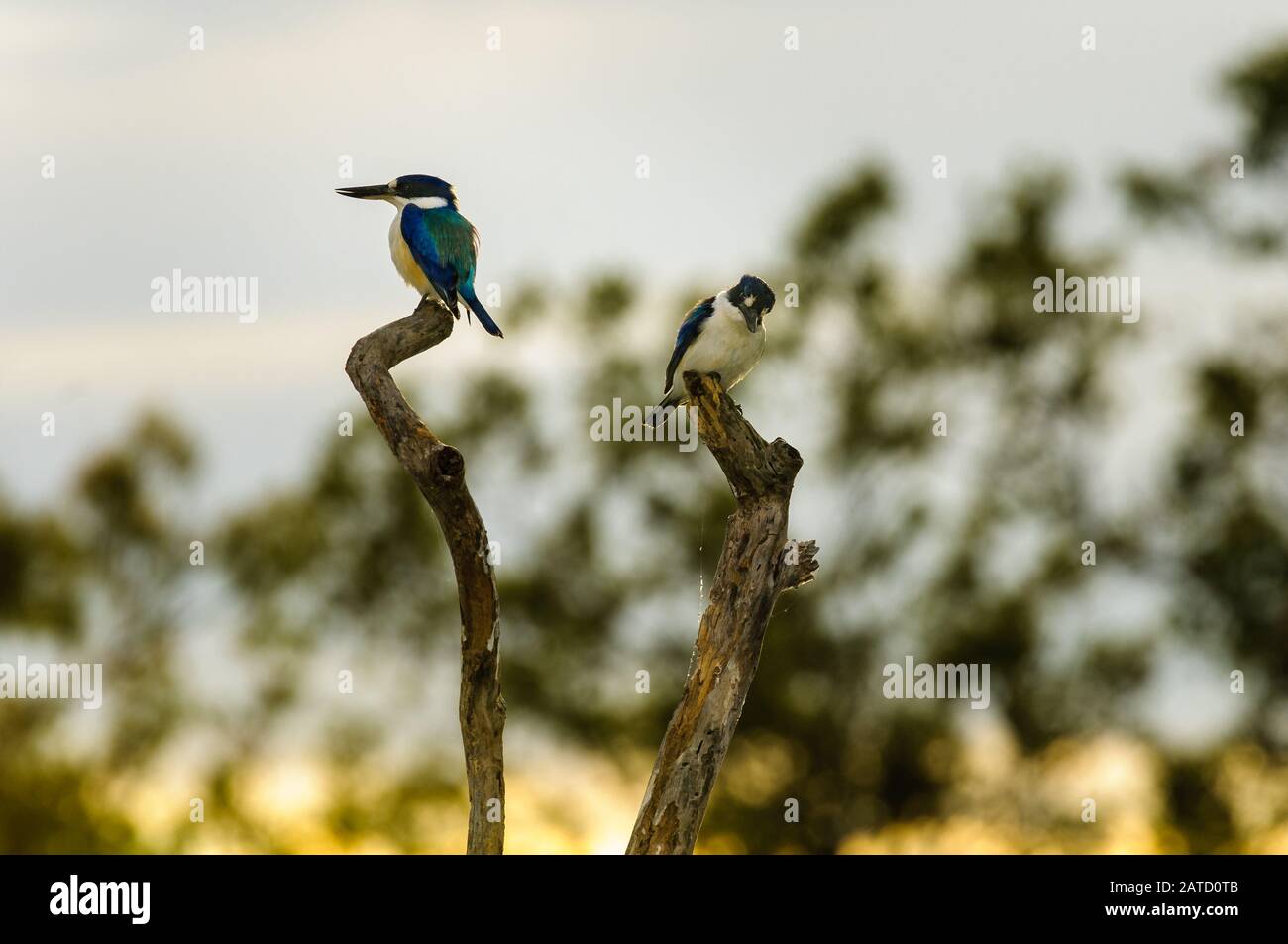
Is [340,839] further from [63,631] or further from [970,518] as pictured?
[970,518]

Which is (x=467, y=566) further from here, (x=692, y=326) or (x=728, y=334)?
(x=692, y=326)


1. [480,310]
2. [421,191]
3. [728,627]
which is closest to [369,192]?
[421,191]

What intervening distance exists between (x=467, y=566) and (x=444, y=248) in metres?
2.31

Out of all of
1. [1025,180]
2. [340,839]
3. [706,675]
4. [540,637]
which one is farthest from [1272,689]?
[706,675]

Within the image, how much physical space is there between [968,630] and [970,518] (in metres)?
1.51

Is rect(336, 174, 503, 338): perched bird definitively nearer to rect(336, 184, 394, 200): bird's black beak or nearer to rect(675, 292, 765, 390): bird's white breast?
rect(336, 184, 394, 200): bird's black beak

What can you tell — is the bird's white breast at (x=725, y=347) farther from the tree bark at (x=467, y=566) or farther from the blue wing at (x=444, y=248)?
the tree bark at (x=467, y=566)

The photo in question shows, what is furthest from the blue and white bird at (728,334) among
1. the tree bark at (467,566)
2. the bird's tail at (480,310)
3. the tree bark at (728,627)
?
the tree bark at (467,566)

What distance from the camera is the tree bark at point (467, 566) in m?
7.91

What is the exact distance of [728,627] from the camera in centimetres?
813

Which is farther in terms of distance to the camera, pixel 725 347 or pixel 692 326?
pixel 692 326

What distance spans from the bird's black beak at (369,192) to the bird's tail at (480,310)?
116cm

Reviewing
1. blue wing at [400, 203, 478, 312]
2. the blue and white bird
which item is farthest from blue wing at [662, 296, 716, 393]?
blue wing at [400, 203, 478, 312]

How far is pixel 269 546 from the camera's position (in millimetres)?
22797
